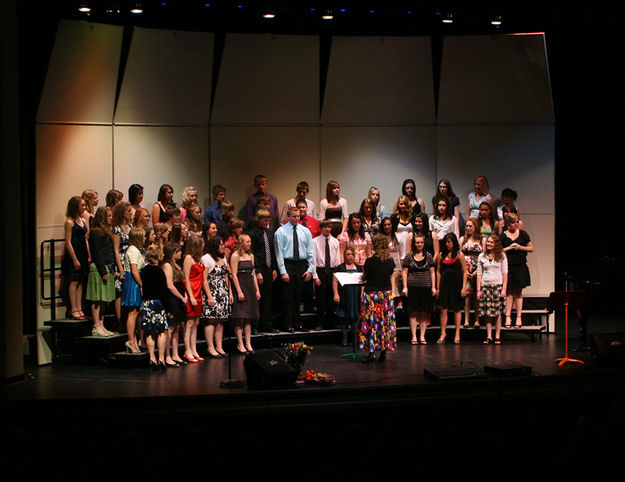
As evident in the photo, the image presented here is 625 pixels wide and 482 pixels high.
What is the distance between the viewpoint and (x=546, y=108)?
12375mm

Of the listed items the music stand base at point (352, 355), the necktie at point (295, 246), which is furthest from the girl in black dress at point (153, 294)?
the music stand base at point (352, 355)

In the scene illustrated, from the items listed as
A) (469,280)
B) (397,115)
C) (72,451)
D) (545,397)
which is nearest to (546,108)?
(397,115)

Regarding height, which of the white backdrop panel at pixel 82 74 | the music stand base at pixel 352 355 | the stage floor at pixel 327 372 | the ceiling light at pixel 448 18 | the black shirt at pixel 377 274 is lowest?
the stage floor at pixel 327 372

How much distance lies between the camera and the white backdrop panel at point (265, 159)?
12.2 m

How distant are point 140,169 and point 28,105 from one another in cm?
183

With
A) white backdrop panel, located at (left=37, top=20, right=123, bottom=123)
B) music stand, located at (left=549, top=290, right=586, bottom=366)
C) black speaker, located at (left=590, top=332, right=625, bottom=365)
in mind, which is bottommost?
black speaker, located at (left=590, top=332, right=625, bottom=365)

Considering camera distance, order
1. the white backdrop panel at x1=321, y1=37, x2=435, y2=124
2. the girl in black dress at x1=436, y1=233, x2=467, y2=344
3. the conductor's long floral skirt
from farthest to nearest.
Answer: the white backdrop panel at x1=321, y1=37, x2=435, y2=124 → the girl in black dress at x1=436, y1=233, x2=467, y2=344 → the conductor's long floral skirt

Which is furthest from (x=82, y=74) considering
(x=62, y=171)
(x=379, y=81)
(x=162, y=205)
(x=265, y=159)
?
(x=379, y=81)

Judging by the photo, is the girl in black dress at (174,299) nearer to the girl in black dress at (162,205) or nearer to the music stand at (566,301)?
the girl in black dress at (162,205)

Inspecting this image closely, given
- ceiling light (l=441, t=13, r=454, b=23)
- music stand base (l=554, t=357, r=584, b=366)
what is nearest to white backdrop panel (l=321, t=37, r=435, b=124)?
ceiling light (l=441, t=13, r=454, b=23)

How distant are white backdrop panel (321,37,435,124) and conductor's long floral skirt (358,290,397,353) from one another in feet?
12.2

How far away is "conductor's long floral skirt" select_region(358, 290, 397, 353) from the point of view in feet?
31.8

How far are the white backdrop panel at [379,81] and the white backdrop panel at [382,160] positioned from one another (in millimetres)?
195

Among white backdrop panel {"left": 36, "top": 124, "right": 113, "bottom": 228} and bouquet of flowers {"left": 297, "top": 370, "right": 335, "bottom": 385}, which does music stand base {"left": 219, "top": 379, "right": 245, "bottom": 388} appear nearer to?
bouquet of flowers {"left": 297, "top": 370, "right": 335, "bottom": 385}
